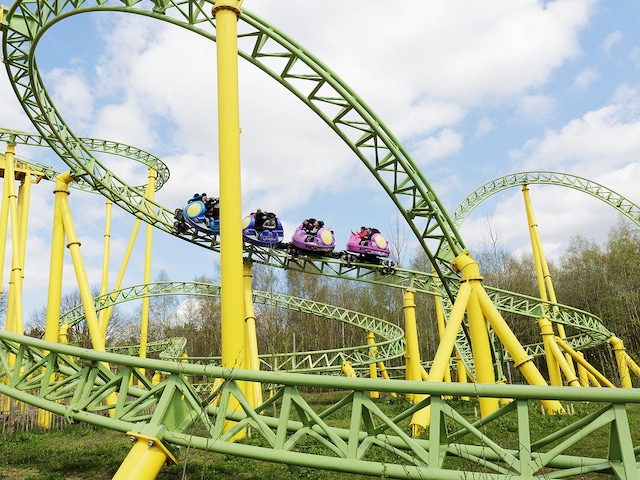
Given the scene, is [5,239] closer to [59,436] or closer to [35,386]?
[59,436]

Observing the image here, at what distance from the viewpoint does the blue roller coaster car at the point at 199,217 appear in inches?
369

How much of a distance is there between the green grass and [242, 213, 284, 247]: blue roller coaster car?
4.06 meters

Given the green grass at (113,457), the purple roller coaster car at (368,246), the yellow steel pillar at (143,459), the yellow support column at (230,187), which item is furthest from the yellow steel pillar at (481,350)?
the yellow steel pillar at (143,459)

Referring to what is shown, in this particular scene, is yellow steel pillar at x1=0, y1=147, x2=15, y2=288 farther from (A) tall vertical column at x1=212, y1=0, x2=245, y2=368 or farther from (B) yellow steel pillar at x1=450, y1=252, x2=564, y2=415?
(B) yellow steel pillar at x1=450, y1=252, x2=564, y2=415

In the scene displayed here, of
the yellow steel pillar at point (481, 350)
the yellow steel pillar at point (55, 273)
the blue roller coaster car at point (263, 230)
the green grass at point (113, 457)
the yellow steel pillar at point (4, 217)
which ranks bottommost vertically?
the green grass at point (113, 457)

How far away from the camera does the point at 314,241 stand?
9.91 metres

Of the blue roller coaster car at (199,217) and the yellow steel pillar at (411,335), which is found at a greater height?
the blue roller coaster car at (199,217)

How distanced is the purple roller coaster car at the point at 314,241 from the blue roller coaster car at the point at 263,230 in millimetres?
324

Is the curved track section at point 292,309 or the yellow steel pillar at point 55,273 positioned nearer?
the yellow steel pillar at point 55,273

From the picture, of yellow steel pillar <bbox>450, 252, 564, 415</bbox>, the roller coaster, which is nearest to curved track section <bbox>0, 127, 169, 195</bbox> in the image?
the roller coaster

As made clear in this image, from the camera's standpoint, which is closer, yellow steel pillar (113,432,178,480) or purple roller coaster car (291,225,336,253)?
yellow steel pillar (113,432,178,480)

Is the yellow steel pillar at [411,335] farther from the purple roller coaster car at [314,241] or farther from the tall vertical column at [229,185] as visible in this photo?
the tall vertical column at [229,185]

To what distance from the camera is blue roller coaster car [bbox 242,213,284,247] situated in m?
9.46

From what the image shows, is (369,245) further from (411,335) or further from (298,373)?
(298,373)
